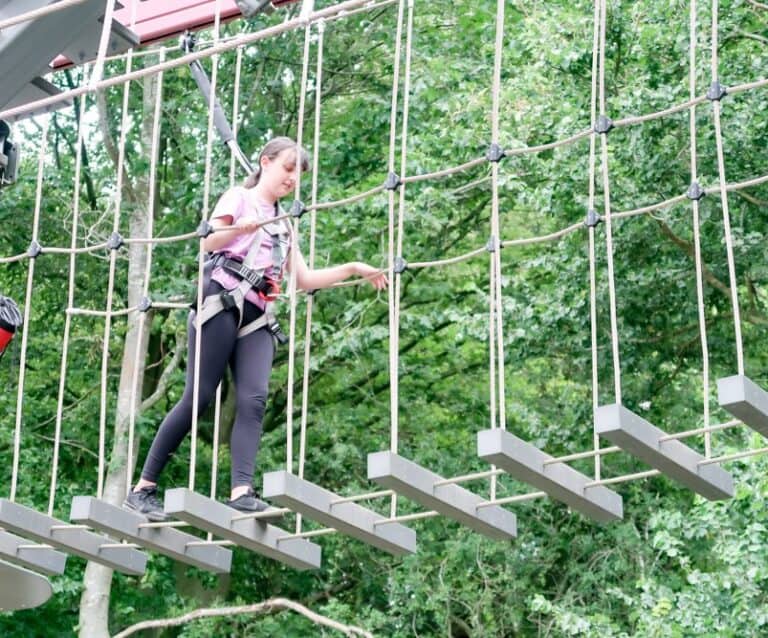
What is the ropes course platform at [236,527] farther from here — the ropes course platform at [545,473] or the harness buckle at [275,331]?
the ropes course platform at [545,473]

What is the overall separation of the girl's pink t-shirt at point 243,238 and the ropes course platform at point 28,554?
0.89m

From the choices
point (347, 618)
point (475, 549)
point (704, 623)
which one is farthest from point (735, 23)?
point (347, 618)

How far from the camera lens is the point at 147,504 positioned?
439cm

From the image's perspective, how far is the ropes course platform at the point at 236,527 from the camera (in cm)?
401

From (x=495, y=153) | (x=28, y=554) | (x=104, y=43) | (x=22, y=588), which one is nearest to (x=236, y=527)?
(x=28, y=554)

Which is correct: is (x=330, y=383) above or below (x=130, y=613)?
above

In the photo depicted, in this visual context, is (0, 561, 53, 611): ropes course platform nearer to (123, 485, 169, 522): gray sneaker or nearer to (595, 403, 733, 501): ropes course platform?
(123, 485, 169, 522): gray sneaker

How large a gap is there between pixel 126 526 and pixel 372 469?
0.72 meters

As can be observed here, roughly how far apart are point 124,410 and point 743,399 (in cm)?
716

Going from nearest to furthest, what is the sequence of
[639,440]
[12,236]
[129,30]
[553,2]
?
1. [639,440]
2. [129,30]
3. [553,2]
4. [12,236]

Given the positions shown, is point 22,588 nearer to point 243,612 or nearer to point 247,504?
point 247,504

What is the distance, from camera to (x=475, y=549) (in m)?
9.62

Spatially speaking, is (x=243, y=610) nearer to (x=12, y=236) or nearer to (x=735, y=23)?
(x=12, y=236)

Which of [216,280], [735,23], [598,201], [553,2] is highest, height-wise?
[553,2]
